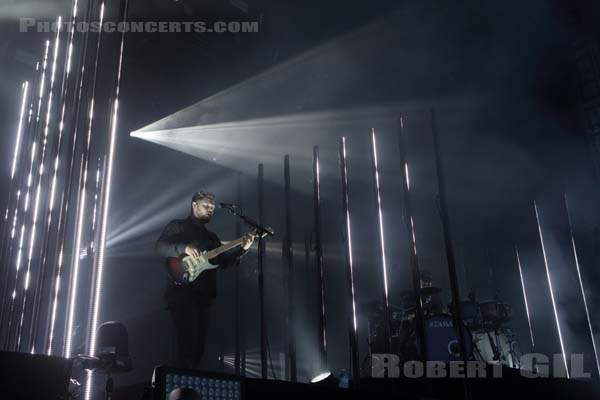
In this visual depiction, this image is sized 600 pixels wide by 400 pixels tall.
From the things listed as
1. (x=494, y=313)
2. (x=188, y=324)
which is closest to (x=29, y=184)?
(x=188, y=324)

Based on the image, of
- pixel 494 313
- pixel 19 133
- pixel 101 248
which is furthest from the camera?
pixel 494 313

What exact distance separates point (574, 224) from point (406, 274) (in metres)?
2.30

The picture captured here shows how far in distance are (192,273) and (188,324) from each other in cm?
34

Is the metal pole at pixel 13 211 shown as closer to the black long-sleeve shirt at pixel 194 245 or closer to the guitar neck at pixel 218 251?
the black long-sleeve shirt at pixel 194 245

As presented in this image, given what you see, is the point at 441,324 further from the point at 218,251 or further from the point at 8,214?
the point at 8,214

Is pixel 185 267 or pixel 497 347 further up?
pixel 185 267

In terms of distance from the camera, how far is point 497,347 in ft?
19.5

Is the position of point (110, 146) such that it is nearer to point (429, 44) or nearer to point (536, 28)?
point (429, 44)

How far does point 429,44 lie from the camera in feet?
22.0

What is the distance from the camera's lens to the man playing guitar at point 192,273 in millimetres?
3414

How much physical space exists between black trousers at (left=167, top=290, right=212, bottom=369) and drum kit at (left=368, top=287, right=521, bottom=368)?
2.63 metres

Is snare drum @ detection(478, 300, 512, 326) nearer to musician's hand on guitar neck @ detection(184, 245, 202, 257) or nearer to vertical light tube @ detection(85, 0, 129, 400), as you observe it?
musician's hand on guitar neck @ detection(184, 245, 202, 257)

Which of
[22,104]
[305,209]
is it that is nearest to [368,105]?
[305,209]

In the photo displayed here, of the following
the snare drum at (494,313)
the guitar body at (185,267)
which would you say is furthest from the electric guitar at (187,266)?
the snare drum at (494,313)
